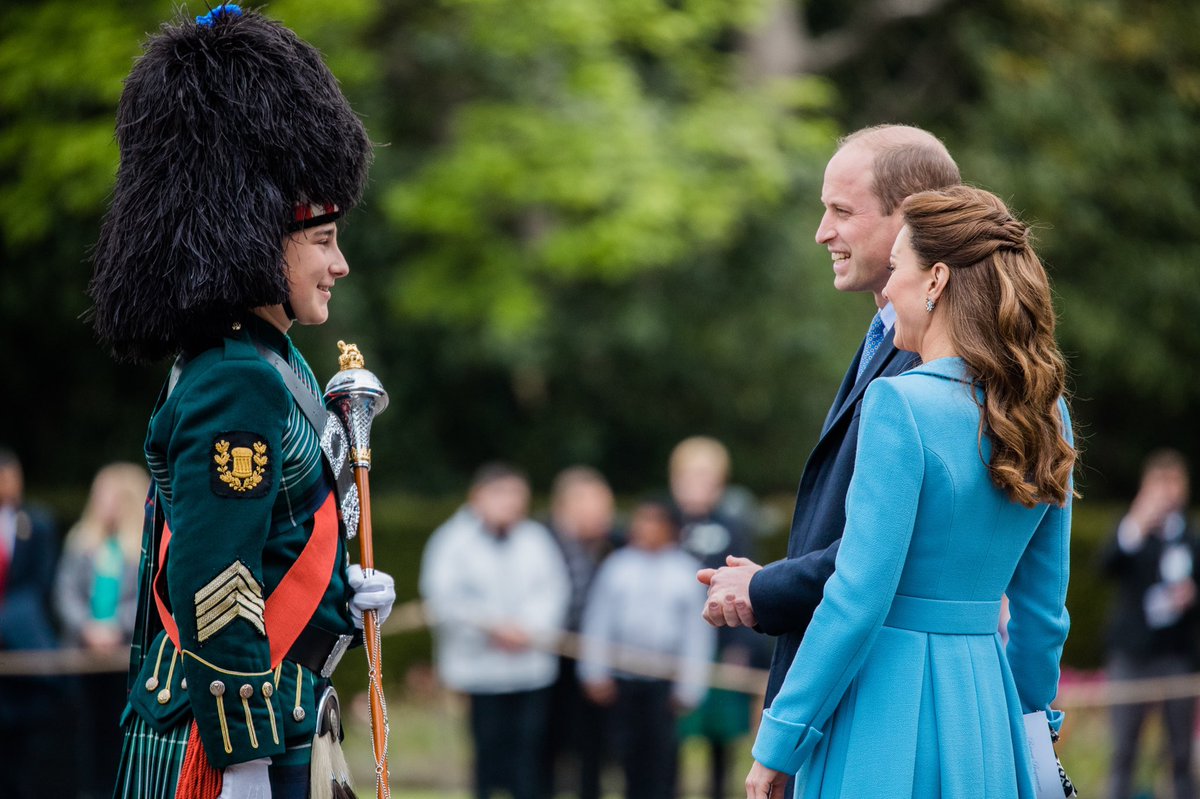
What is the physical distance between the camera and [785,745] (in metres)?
3.27

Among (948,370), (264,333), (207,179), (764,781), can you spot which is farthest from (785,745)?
(207,179)

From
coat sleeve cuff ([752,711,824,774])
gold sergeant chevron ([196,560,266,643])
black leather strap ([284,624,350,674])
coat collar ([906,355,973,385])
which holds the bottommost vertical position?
coat sleeve cuff ([752,711,824,774])

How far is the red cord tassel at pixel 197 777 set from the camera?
129 inches

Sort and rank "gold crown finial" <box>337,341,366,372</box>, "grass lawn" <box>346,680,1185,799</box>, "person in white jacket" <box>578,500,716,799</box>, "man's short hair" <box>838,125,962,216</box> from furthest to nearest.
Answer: "grass lawn" <box>346,680,1185,799</box> → "person in white jacket" <box>578,500,716,799</box> → "gold crown finial" <box>337,341,366,372</box> → "man's short hair" <box>838,125,962,216</box>

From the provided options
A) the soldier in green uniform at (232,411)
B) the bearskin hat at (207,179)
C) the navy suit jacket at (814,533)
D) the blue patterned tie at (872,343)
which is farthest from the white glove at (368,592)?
the blue patterned tie at (872,343)

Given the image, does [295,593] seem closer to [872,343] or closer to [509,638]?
[872,343]

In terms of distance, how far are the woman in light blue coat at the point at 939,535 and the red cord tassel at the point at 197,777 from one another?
1.11 meters

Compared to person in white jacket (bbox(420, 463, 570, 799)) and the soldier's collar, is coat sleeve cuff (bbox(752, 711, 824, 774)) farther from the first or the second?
person in white jacket (bbox(420, 463, 570, 799))

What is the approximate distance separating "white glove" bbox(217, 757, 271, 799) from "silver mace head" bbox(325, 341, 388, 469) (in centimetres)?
75

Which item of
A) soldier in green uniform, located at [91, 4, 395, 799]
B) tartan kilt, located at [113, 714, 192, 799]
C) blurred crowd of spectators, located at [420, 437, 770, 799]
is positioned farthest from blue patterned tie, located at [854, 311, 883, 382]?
blurred crowd of spectators, located at [420, 437, 770, 799]

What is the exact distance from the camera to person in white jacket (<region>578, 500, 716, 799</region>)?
8859mm

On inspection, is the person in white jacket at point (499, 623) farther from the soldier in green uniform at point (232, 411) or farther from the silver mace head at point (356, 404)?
the soldier in green uniform at point (232, 411)

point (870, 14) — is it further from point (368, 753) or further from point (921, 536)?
point (921, 536)

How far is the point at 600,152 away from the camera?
12844 millimetres
